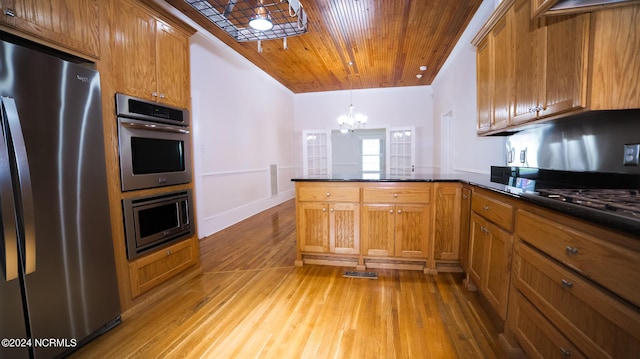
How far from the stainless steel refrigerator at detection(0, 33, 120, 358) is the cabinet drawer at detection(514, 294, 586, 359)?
2.50m

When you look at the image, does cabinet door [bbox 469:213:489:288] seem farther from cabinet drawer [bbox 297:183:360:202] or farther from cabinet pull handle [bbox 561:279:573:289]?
cabinet drawer [bbox 297:183:360:202]

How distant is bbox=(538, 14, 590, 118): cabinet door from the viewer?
1.21 meters

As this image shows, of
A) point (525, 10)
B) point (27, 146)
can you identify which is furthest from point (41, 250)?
point (525, 10)

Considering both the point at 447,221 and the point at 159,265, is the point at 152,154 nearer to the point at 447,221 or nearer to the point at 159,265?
the point at 159,265

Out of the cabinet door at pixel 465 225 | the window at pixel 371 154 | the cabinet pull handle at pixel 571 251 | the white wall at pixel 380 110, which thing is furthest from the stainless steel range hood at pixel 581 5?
the window at pixel 371 154

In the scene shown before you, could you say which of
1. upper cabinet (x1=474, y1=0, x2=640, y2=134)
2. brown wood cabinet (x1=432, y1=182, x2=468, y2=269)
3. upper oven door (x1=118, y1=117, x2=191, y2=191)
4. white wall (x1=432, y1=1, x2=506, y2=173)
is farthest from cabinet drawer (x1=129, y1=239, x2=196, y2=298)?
white wall (x1=432, y1=1, x2=506, y2=173)

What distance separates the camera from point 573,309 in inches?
38.0

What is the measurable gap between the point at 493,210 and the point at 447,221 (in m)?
0.78

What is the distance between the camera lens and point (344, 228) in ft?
8.42

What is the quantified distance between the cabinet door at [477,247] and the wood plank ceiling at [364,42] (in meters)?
2.63

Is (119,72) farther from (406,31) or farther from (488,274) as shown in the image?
(406,31)

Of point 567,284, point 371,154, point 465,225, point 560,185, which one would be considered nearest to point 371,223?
Answer: point 465,225

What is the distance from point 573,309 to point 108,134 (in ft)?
8.77

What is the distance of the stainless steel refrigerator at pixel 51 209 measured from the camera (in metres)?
1.20
